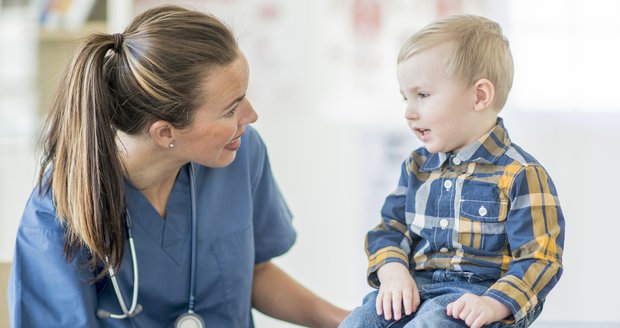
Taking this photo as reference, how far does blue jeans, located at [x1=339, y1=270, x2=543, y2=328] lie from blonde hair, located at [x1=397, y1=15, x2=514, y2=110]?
273 millimetres

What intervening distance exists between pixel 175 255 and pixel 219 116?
30 cm

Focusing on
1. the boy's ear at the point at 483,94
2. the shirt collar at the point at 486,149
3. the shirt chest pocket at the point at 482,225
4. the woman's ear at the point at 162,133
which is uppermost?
the boy's ear at the point at 483,94

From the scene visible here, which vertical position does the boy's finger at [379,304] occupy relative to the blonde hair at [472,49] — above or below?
below

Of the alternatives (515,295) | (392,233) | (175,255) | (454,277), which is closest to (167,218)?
(175,255)

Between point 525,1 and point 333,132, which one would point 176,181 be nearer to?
point 333,132

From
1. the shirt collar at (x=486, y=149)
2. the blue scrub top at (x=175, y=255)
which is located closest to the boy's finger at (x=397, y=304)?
the shirt collar at (x=486, y=149)

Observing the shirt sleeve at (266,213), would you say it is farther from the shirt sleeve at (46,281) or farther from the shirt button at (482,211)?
the shirt button at (482,211)

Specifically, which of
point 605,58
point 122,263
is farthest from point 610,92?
point 122,263

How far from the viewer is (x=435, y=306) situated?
1194 mm

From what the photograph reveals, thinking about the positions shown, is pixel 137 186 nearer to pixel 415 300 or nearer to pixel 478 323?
pixel 415 300

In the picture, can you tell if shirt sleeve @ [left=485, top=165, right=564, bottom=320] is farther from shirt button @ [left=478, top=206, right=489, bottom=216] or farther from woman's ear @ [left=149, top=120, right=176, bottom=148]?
woman's ear @ [left=149, top=120, right=176, bottom=148]

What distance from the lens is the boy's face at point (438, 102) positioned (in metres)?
1.24

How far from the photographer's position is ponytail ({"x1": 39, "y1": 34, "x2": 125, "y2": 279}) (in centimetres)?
137

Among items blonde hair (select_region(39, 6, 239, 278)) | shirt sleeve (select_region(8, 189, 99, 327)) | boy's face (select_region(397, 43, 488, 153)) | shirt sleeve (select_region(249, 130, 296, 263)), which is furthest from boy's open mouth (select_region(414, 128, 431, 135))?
shirt sleeve (select_region(8, 189, 99, 327))
